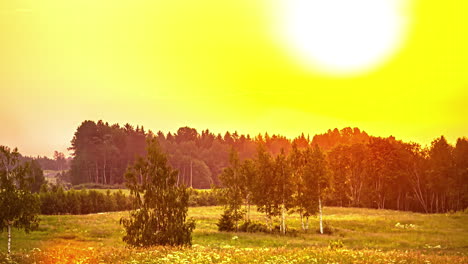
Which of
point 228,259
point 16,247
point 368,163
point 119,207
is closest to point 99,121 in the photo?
point 119,207

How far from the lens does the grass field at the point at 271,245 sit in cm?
2211

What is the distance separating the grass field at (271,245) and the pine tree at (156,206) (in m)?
1.79

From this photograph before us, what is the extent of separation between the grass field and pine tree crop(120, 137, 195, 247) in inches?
70.4

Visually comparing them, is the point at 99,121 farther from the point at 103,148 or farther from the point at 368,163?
the point at 368,163

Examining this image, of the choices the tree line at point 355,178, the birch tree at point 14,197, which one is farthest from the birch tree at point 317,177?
the birch tree at point 14,197

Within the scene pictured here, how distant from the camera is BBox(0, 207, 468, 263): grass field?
22109mm

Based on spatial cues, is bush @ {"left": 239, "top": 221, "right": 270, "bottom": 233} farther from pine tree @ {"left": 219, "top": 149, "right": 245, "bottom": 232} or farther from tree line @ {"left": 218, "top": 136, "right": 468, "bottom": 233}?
tree line @ {"left": 218, "top": 136, "right": 468, "bottom": 233}

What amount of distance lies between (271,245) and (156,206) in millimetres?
14469

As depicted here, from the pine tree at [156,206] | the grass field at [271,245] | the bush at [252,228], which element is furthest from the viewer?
the bush at [252,228]

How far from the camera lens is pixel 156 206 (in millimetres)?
31047

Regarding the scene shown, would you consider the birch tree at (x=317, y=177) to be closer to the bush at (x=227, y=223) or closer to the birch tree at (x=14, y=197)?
the bush at (x=227, y=223)

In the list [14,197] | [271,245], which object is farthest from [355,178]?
[14,197]

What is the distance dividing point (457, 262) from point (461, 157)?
295 ft

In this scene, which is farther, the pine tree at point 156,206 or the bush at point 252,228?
the bush at point 252,228
